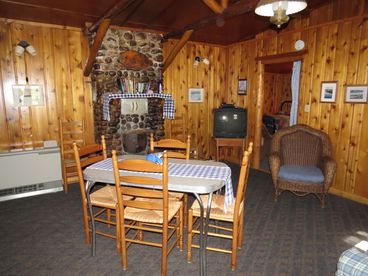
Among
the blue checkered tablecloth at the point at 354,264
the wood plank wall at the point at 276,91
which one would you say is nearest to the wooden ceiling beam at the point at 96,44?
the blue checkered tablecloth at the point at 354,264

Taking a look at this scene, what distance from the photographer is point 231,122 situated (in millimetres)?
5109

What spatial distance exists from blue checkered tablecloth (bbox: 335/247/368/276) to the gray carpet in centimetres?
73

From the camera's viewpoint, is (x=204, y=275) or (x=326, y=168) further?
(x=326, y=168)

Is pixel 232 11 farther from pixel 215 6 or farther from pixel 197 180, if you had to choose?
pixel 197 180

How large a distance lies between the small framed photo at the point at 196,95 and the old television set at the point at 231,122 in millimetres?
621

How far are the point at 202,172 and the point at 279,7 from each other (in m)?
1.45

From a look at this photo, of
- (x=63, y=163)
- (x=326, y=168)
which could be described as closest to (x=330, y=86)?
(x=326, y=168)

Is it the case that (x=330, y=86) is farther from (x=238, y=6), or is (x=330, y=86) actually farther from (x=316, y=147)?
(x=238, y=6)

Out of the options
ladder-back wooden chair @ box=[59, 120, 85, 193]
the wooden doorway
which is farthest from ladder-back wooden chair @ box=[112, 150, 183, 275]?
the wooden doorway

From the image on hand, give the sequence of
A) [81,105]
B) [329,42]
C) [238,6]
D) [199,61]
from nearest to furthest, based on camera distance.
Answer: [238,6] < [329,42] < [81,105] < [199,61]

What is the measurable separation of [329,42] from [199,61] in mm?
2441

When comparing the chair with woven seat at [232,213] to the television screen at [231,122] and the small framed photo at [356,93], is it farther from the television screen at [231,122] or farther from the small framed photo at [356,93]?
the television screen at [231,122]

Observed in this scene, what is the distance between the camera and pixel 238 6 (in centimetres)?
302

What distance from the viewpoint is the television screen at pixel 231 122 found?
16.7 ft
